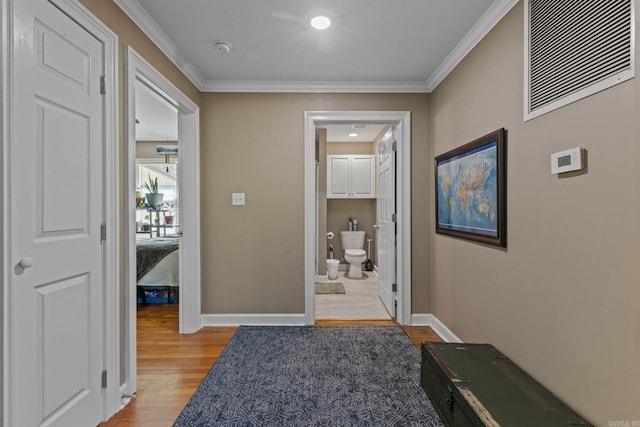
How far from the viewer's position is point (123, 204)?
1.86 metres

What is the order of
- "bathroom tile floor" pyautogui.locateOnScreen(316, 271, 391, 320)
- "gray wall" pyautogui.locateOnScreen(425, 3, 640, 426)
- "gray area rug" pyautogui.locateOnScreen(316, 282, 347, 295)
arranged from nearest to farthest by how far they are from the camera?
"gray wall" pyautogui.locateOnScreen(425, 3, 640, 426) → "bathroom tile floor" pyautogui.locateOnScreen(316, 271, 391, 320) → "gray area rug" pyautogui.locateOnScreen(316, 282, 347, 295)

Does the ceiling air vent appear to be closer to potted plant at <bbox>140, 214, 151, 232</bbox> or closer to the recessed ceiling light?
the recessed ceiling light

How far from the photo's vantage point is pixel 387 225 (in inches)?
142

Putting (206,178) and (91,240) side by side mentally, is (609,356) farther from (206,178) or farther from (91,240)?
(206,178)

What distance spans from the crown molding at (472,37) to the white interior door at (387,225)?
0.75m

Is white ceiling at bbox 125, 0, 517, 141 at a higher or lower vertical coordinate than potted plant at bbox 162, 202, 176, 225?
higher

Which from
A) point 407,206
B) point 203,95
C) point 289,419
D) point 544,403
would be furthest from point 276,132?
point 544,403

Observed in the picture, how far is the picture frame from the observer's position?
193cm

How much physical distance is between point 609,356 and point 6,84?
253cm

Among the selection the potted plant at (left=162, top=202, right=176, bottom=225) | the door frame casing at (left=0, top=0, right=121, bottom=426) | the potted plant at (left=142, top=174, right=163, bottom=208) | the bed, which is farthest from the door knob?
the potted plant at (left=162, top=202, right=176, bottom=225)

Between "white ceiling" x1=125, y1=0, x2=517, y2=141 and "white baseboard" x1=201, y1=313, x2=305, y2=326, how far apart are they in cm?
228

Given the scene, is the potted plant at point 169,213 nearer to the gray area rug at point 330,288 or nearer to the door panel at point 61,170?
the gray area rug at point 330,288

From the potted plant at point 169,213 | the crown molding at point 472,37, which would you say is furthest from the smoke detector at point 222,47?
the potted plant at point 169,213

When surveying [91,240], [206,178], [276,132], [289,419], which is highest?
[276,132]
